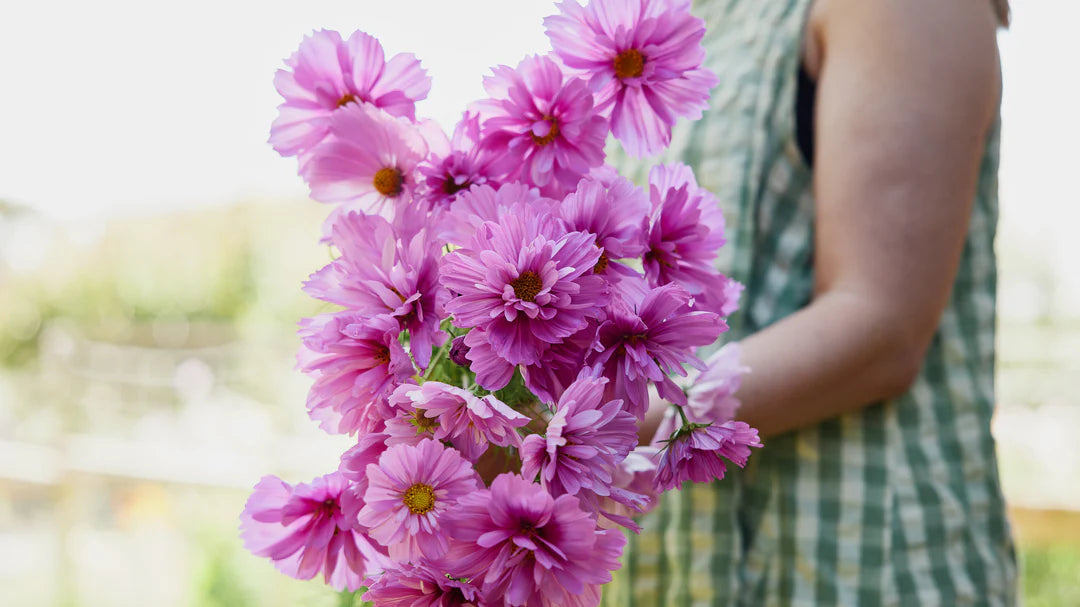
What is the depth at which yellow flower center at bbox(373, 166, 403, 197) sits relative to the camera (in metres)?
0.33

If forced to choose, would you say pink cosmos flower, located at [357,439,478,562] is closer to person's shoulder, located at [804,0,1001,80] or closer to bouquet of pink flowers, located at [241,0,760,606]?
bouquet of pink flowers, located at [241,0,760,606]

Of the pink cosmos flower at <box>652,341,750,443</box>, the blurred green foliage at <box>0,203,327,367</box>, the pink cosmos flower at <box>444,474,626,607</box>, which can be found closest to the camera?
the pink cosmos flower at <box>444,474,626,607</box>

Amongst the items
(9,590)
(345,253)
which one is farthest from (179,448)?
(345,253)

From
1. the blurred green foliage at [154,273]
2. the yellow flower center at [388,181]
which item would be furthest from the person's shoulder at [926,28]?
the blurred green foliage at [154,273]

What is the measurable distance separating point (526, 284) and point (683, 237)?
0.31 ft

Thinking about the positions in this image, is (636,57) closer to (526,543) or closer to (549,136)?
(549,136)

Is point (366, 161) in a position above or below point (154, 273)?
below

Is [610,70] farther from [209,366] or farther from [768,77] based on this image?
[209,366]

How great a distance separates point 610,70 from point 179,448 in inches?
130

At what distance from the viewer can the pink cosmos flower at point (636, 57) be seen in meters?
0.33

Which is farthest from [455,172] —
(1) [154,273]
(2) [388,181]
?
(1) [154,273]

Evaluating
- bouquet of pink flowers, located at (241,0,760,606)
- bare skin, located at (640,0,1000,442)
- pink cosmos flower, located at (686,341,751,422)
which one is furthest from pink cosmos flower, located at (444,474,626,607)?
bare skin, located at (640,0,1000,442)

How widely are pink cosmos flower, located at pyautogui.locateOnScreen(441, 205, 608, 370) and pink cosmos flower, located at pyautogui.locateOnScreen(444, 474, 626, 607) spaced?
0.15ft

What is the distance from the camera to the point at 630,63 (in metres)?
0.33
